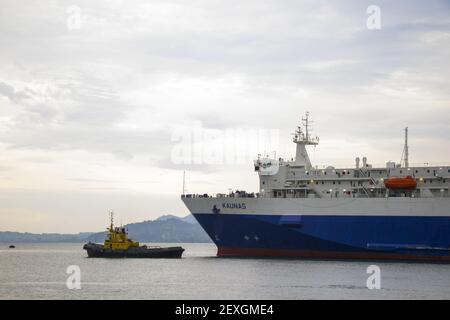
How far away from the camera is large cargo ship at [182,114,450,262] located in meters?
57.8

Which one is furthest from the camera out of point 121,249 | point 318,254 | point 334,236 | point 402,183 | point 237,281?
point 121,249

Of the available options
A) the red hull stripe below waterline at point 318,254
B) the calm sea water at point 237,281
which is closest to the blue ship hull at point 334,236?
the red hull stripe below waterline at point 318,254

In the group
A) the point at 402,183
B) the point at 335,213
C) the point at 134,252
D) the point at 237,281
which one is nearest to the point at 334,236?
the point at 335,213

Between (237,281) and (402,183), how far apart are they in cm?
1739

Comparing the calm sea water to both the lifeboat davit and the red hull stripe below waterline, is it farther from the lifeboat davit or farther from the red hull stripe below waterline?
the lifeboat davit

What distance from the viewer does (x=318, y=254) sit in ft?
199

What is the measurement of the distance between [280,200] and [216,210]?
208 inches

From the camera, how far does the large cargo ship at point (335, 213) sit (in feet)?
190

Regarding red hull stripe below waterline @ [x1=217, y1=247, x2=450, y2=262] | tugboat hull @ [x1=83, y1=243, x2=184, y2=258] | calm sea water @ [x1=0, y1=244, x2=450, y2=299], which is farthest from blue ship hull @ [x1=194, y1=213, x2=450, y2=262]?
tugboat hull @ [x1=83, y1=243, x2=184, y2=258]

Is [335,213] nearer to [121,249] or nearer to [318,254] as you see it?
[318,254]

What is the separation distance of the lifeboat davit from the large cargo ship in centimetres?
7

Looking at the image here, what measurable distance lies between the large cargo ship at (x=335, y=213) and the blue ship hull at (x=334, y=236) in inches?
2.7

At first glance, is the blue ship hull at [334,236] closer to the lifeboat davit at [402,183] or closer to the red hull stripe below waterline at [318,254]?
the red hull stripe below waterline at [318,254]
